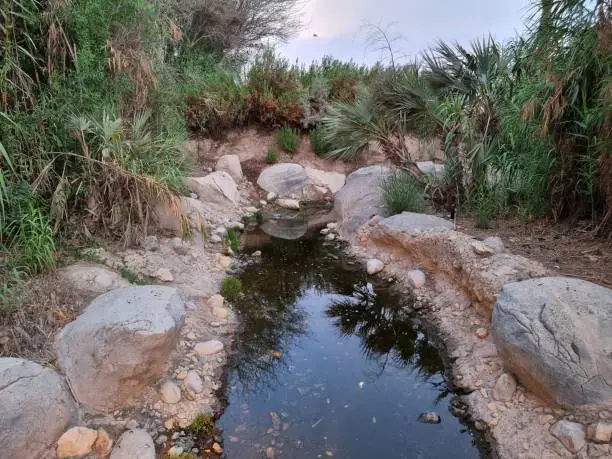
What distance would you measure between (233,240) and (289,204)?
7.22 feet

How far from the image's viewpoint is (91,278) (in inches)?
157

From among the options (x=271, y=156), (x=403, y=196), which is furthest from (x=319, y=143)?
(x=403, y=196)

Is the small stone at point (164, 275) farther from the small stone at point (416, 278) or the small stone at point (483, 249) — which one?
the small stone at point (483, 249)

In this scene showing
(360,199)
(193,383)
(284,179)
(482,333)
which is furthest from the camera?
(284,179)

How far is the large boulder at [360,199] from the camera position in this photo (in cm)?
699

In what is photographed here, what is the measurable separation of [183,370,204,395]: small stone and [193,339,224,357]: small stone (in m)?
0.28

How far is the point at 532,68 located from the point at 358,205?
312cm

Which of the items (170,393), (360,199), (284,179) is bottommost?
(170,393)

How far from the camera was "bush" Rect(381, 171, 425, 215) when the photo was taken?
646cm

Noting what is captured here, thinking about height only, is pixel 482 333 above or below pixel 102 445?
above

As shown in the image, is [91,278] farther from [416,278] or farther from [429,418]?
[416,278]

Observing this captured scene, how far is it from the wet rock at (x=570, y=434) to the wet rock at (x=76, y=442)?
2851 millimetres

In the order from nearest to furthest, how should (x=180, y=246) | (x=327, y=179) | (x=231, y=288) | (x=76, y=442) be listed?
(x=76, y=442), (x=231, y=288), (x=180, y=246), (x=327, y=179)

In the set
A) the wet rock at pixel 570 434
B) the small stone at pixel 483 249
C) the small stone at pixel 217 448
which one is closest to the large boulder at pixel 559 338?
the wet rock at pixel 570 434
